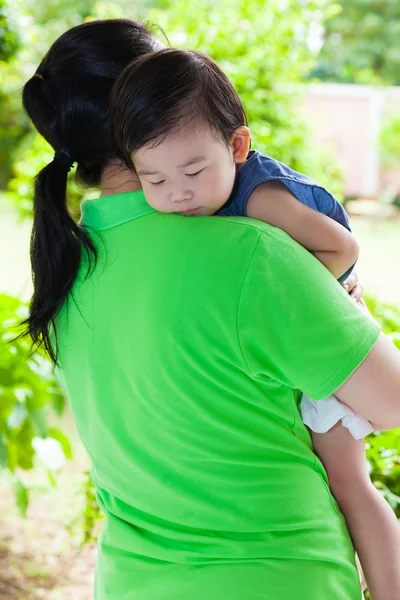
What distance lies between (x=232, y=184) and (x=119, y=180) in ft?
0.46

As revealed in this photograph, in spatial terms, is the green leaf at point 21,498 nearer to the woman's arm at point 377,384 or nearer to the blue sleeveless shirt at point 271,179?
the blue sleeveless shirt at point 271,179

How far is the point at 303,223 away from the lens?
988mm

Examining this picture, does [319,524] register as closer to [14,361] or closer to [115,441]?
[115,441]

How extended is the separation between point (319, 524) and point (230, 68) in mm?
2151

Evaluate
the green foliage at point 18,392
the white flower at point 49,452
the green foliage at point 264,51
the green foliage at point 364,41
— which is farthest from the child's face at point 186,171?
the green foliage at point 364,41

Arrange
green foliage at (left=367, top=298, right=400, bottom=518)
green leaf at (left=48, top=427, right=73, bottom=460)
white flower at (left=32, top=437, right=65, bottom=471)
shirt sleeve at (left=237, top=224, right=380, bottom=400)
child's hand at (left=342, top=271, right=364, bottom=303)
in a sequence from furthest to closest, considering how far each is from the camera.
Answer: white flower at (left=32, top=437, right=65, bottom=471) → green leaf at (left=48, top=427, right=73, bottom=460) → green foliage at (left=367, top=298, right=400, bottom=518) → child's hand at (left=342, top=271, right=364, bottom=303) → shirt sleeve at (left=237, top=224, right=380, bottom=400)

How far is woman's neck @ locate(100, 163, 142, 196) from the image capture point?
101 centimetres

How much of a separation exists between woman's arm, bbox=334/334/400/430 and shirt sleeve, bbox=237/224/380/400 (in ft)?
0.05

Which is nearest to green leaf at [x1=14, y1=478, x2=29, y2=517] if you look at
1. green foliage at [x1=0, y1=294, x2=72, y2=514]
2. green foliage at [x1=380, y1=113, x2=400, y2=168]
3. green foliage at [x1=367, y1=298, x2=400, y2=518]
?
green foliage at [x1=0, y1=294, x2=72, y2=514]

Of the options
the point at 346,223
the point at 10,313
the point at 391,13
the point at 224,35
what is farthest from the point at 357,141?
the point at 346,223

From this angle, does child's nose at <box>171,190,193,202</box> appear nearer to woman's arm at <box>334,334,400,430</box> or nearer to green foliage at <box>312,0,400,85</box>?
woman's arm at <box>334,334,400,430</box>

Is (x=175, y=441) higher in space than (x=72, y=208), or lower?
lower

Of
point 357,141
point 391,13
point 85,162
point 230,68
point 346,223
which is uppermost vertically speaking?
point 85,162

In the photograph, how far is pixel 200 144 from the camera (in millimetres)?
951
